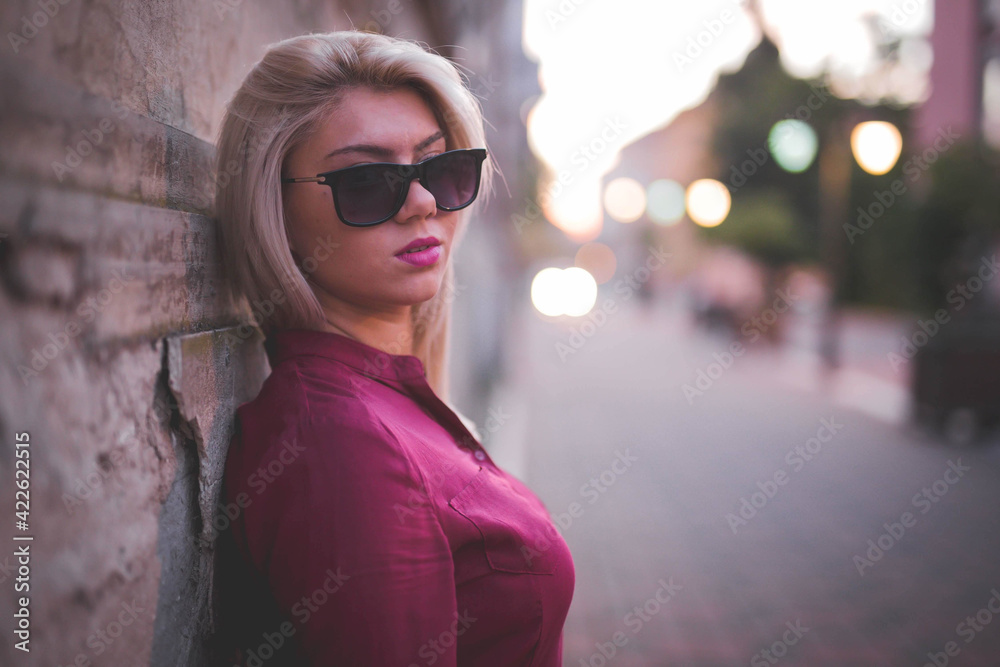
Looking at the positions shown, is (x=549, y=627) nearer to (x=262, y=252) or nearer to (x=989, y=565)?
(x=262, y=252)

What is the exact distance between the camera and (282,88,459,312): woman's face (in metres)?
1.58

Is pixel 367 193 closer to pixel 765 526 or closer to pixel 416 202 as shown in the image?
pixel 416 202

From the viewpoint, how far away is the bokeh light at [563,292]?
43.3 m

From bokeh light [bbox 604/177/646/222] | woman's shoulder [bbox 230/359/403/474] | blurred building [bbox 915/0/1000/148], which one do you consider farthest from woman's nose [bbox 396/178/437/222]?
bokeh light [bbox 604/177/646/222]

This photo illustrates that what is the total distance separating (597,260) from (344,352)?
84.5m

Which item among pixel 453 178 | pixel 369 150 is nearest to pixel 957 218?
pixel 453 178

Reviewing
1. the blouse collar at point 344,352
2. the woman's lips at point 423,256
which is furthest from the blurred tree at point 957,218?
the blouse collar at point 344,352

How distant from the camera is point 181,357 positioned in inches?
54.9

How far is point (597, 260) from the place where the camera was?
84750 millimetres

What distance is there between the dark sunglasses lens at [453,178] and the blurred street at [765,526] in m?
3.13

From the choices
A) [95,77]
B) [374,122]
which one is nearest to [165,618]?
[95,77]

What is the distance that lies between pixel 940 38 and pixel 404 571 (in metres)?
26.2

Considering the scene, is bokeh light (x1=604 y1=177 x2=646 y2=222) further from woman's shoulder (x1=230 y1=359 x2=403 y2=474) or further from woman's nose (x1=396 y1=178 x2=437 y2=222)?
woman's shoulder (x1=230 y1=359 x2=403 y2=474)

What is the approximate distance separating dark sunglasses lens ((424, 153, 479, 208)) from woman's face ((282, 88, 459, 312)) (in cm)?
4
